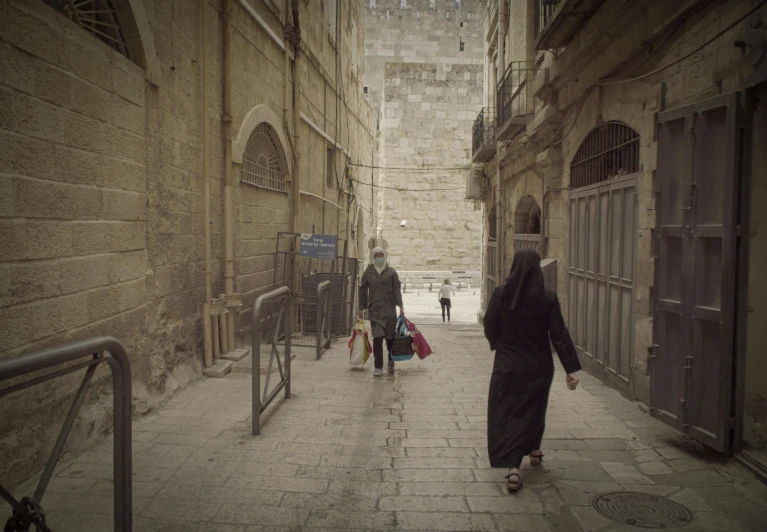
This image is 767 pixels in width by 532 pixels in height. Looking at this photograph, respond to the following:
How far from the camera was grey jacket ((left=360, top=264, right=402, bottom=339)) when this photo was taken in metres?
6.66

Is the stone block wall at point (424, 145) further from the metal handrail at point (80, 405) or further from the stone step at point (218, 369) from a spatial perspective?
the metal handrail at point (80, 405)

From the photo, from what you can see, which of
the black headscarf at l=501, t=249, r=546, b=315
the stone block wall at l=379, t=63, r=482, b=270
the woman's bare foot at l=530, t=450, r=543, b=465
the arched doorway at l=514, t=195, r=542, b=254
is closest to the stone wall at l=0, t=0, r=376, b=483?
the black headscarf at l=501, t=249, r=546, b=315

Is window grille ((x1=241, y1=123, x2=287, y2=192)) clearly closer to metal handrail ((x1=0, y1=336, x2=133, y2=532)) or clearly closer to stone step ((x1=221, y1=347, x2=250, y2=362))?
stone step ((x1=221, y1=347, x2=250, y2=362))

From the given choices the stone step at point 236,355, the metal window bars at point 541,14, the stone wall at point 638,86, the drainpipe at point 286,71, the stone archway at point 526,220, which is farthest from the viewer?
the stone archway at point 526,220

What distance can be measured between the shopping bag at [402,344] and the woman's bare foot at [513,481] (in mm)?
3172

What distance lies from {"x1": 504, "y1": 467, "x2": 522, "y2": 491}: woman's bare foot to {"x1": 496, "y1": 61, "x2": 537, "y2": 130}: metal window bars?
7235mm

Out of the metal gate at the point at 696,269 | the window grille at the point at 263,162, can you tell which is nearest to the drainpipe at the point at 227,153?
the window grille at the point at 263,162

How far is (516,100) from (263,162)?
524 cm

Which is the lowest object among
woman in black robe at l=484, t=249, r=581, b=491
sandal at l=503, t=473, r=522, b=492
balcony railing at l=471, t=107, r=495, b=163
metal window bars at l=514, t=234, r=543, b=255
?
sandal at l=503, t=473, r=522, b=492

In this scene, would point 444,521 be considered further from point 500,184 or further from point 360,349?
point 500,184

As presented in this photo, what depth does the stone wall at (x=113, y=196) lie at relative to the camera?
3.35 metres

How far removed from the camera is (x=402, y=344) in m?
6.61

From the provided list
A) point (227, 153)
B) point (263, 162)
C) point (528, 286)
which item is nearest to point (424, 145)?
point (263, 162)

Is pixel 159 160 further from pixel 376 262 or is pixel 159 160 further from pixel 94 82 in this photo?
pixel 376 262
